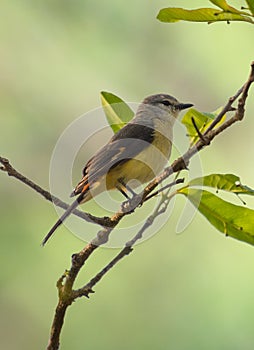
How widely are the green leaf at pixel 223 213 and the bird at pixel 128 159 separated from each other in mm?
156

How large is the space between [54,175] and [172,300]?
1619 mm

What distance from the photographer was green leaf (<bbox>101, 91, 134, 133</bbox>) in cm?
89

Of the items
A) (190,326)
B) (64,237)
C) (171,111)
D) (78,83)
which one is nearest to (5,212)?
(64,237)

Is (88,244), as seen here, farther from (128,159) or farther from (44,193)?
(128,159)

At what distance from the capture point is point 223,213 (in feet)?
2.57

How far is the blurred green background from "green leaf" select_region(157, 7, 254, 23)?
1.41 metres

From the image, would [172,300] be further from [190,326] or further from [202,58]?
[202,58]

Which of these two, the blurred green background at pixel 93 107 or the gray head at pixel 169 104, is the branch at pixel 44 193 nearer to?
the gray head at pixel 169 104

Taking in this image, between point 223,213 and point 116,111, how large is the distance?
193 mm

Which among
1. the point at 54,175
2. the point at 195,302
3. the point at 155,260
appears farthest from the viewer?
the point at 155,260

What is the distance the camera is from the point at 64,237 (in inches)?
97.0

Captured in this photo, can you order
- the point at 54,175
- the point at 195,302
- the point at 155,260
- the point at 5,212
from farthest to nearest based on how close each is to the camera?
the point at 5,212 → the point at 155,260 → the point at 195,302 → the point at 54,175

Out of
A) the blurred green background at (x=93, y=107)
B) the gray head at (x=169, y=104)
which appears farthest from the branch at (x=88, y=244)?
the blurred green background at (x=93, y=107)

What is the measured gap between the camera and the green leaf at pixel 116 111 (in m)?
0.89
